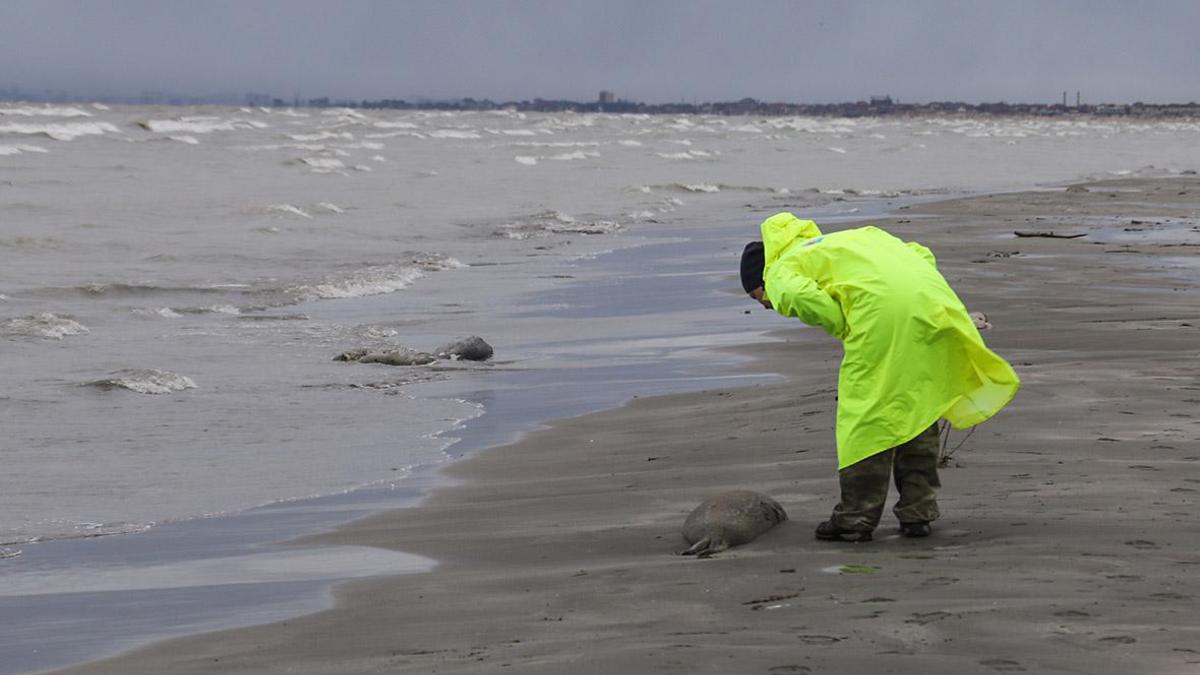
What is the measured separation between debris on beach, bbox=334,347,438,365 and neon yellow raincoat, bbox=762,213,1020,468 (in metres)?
6.89

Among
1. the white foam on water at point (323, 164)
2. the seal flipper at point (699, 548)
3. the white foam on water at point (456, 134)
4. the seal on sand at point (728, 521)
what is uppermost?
the seal on sand at point (728, 521)

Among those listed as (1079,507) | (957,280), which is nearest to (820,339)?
(957,280)

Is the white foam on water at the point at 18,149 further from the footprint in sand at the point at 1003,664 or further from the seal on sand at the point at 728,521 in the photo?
the footprint in sand at the point at 1003,664

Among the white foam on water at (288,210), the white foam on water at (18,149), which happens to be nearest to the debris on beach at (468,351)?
the white foam on water at (288,210)

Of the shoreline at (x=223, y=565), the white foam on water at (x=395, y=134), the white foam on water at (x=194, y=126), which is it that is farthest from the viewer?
the white foam on water at (x=395, y=134)

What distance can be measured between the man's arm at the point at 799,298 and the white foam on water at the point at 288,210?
87.7 ft

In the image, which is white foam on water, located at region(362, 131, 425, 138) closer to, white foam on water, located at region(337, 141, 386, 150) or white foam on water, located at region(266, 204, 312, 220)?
white foam on water, located at region(337, 141, 386, 150)

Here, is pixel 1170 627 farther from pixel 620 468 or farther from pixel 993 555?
pixel 620 468

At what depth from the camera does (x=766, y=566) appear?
574 cm

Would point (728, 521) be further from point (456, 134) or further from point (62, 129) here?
point (456, 134)

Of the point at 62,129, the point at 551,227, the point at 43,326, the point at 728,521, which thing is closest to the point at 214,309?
the point at 43,326

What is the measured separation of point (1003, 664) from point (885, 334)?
189cm

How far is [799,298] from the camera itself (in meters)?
5.91

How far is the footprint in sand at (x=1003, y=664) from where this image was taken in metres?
4.21
